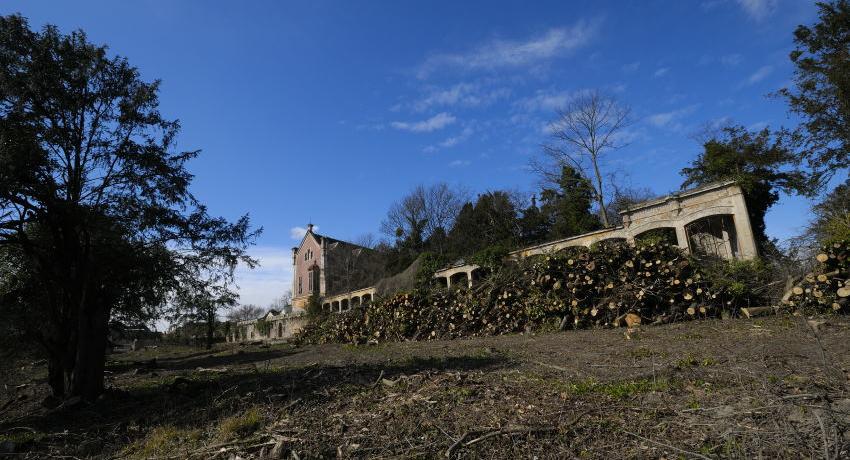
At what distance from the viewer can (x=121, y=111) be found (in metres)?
8.62

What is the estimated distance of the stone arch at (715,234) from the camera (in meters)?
15.6

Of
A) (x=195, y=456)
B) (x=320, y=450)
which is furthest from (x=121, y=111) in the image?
(x=320, y=450)

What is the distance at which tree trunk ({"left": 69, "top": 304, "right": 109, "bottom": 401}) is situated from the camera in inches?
297

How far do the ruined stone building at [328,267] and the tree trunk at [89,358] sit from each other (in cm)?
3026

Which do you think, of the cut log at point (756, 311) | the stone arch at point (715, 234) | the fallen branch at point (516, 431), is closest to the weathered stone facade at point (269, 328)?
the stone arch at point (715, 234)

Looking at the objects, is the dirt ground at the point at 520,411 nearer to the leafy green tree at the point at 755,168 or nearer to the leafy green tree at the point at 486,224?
the leafy green tree at the point at 755,168

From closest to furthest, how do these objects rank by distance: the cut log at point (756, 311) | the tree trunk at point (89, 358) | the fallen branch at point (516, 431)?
the fallen branch at point (516, 431), the tree trunk at point (89, 358), the cut log at point (756, 311)

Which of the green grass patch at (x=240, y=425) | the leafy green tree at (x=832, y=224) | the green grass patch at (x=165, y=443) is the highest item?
the leafy green tree at (x=832, y=224)

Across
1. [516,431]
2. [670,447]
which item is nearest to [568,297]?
[516,431]

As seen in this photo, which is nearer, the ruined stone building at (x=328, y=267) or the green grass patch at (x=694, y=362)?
the green grass patch at (x=694, y=362)

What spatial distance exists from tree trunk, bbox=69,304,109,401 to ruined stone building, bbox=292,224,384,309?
30.3 metres

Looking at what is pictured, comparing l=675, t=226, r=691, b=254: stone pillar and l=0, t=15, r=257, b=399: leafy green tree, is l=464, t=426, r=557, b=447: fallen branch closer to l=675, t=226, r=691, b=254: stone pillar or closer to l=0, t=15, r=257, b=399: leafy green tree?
l=0, t=15, r=257, b=399: leafy green tree

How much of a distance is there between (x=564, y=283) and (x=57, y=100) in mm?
11753

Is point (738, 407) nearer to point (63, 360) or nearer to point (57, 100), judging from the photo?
point (63, 360)
